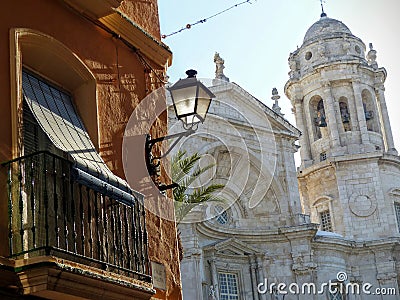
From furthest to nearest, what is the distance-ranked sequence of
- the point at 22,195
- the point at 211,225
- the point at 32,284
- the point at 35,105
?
the point at 211,225, the point at 35,105, the point at 22,195, the point at 32,284

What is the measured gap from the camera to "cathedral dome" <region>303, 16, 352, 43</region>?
41938 mm

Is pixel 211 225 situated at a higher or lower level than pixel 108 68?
higher

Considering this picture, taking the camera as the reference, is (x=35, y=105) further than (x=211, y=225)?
No

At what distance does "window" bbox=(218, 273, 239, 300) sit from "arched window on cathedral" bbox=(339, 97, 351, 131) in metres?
12.9

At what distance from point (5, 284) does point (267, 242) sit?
25662 mm

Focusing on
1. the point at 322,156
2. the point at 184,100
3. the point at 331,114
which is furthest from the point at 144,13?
the point at 322,156

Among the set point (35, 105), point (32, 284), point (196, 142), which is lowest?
point (32, 284)

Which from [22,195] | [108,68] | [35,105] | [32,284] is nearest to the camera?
[32,284]

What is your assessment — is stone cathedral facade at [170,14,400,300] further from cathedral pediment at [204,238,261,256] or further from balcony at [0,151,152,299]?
balcony at [0,151,152,299]

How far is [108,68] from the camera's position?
348 inches

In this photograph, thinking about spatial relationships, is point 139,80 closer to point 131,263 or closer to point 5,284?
point 131,263

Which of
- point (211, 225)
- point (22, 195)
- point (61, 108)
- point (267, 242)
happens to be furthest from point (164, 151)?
point (267, 242)

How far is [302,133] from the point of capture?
40.6m

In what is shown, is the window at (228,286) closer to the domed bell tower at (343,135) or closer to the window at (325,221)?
the domed bell tower at (343,135)
